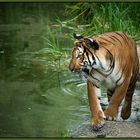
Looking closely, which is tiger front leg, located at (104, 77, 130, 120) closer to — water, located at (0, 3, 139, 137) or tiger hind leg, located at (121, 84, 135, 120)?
tiger hind leg, located at (121, 84, 135, 120)

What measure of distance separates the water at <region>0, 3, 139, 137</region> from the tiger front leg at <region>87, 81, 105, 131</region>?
0.14ft

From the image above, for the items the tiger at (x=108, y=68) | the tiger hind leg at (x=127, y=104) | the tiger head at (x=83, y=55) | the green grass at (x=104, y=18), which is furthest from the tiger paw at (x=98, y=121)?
the green grass at (x=104, y=18)

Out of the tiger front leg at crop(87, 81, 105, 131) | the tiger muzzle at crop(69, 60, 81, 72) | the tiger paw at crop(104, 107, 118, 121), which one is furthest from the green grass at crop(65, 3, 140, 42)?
the tiger paw at crop(104, 107, 118, 121)

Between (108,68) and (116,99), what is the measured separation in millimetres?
196

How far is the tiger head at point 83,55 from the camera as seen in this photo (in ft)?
13.7

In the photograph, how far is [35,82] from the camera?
434 centimetres

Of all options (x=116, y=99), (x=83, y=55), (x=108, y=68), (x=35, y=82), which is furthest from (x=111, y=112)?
(x=35, y=82)

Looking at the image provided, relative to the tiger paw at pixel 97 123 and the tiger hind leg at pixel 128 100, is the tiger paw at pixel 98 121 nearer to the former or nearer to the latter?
the tiger paw at pixel 97 123

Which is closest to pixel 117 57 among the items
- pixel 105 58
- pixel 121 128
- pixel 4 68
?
pixel 105 58

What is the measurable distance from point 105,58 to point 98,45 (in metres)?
0.09

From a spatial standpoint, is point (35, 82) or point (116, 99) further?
point (35, 82)

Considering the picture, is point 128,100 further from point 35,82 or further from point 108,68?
point 35,82

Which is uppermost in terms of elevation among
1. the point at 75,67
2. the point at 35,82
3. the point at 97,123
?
the point at 75,67

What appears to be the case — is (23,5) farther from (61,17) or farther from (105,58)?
(105,58)
